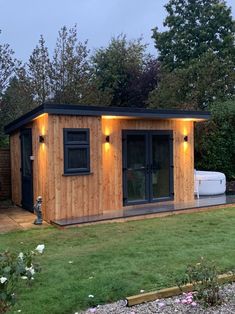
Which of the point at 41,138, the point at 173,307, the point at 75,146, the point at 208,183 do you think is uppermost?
the point at 41,138

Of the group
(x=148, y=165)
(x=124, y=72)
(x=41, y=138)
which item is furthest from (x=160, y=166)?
(x=124, y=72)

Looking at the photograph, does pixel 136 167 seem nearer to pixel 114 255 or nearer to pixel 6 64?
pixel 114 255

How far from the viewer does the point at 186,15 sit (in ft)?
90.3

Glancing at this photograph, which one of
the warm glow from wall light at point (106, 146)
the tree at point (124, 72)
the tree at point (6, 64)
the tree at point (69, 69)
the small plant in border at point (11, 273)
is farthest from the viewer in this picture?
the tree at point (124, 72)

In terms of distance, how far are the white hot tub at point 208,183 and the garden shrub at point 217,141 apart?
6.07 feet

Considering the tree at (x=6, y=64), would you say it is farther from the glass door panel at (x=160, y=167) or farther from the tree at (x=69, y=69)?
the glass door panel at (x=160, y=167)

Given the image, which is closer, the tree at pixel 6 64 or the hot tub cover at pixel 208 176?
the hot tub cover at pixel 208 176

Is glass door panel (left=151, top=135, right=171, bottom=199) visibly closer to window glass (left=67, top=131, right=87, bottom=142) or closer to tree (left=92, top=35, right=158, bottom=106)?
window glass (left=67, top=131, right=87, bottom=142)

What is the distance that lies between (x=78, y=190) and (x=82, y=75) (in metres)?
8.38

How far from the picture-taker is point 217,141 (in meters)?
12.8

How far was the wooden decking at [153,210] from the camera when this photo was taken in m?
7.80

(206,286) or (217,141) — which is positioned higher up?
(217,141)

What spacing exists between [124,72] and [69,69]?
7819 millimetres

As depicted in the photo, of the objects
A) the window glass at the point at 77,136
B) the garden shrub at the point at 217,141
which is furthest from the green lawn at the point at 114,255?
the garden shrub at the point at 217,141
